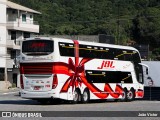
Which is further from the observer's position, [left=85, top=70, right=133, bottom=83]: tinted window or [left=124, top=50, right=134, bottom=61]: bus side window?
[left=124, top=50, right=134, bottom=61]: bus side window

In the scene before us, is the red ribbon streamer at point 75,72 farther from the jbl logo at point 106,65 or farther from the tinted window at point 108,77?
the jbl logo at point 106,65

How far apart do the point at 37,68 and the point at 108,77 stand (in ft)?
21.4

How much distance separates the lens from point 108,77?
33.7 meters

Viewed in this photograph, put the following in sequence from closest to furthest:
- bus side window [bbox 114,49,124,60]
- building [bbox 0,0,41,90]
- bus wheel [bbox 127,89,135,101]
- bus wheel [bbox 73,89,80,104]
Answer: bus wheel [bbox 73,89,80,104] → bus side window [bbox 114,49,124,60] → bus wheel [bbox 127,89,135,101] → building [bbox 0,0,41,90]

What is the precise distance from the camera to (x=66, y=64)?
29266 mm

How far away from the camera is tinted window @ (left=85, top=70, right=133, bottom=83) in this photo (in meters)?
31.9

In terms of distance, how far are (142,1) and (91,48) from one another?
246ft

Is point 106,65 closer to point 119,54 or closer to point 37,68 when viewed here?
point 119,54

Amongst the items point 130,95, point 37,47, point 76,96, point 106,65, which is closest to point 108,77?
point 106,65

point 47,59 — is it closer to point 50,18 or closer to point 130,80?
point 130,80

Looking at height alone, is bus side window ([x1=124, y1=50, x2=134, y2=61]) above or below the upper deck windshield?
below

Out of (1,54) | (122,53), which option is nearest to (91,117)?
(122,53)

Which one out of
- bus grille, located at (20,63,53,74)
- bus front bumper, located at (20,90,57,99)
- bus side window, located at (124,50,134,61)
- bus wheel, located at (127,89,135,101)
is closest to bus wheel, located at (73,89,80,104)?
bus front bumper, located at (20,90,57,99)

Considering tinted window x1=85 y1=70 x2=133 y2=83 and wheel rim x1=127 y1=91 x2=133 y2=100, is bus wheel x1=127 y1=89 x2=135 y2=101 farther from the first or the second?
tinted window x1=85 y1=70 x2=133 y2=83
